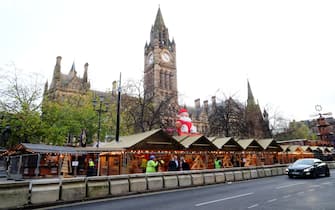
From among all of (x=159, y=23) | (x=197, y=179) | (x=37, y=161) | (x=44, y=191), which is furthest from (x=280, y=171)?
(x=159, y=23)

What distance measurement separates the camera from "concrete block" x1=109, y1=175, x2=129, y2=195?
1184 centimetres

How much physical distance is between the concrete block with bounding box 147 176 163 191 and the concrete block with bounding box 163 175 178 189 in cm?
38

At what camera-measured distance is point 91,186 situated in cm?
1105

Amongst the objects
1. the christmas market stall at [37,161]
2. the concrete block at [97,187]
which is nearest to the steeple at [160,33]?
the christmas market stall at [37,161]

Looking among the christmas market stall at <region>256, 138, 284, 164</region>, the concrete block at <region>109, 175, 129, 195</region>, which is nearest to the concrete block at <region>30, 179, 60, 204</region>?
the concrete block at <region>109, 175, 129, 195</region>

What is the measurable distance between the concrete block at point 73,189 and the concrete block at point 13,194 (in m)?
1.45

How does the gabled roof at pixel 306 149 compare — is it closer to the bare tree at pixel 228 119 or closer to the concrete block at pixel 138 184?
the bare tree at pixel 228 119

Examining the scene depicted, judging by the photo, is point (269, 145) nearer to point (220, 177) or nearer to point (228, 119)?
point (228, 119)

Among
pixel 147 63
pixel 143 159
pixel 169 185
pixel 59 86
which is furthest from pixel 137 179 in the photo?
pixel 147 63

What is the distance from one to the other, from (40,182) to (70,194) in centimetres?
134

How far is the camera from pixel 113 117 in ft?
150

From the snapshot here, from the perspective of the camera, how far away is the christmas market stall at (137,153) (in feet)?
61.7

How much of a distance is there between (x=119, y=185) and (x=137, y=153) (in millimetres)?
7259

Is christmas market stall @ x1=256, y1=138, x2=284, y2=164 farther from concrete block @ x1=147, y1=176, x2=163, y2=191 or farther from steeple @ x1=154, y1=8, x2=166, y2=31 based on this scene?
steeple @ x1=154, y1=8, x2=166, y2=31
